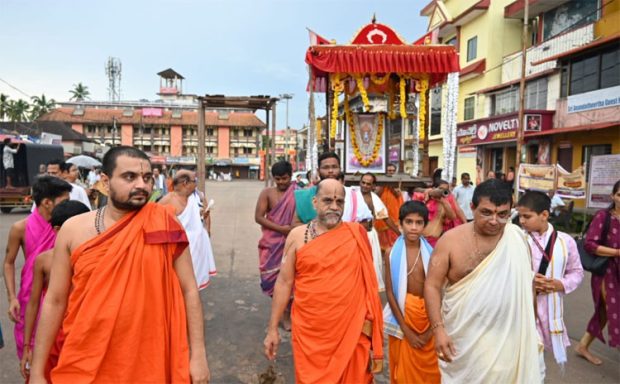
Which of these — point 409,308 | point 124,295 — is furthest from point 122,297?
point 409,308

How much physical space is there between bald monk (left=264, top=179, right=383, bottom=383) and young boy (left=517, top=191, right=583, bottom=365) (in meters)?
1.33

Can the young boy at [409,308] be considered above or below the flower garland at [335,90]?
below

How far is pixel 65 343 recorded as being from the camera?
6.41 ft

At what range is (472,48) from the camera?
21.8 m

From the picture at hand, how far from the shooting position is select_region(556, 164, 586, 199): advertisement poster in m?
11.0

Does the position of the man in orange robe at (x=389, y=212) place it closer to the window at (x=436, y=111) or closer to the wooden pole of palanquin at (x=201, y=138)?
the wooden pole of palanquin at (x=201, y=138)

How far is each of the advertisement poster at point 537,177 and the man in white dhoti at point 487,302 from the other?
1038 cm

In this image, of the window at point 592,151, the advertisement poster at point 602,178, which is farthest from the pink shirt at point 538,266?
the window at point 592,151

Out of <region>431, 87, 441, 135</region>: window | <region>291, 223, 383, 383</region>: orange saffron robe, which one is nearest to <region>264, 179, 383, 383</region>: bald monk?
<region>291, 223, 383, 383</region>: orange saffron robe

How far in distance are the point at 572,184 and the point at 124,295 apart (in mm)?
12417

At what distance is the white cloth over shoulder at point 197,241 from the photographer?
16.9 ft

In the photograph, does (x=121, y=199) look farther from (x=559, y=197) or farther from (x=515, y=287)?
(x=559, y=197)

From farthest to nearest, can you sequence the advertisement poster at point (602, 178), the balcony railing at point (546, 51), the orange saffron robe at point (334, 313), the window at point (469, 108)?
the window at point (469, 108) → the balcony railing at point (546, 51) → the advertisement poster at point (602, 178) → the orange saffron robe at point (334, 313)

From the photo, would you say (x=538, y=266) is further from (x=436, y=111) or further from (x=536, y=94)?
(x=436, y=111)
